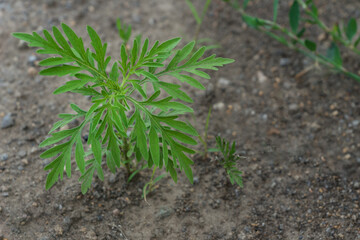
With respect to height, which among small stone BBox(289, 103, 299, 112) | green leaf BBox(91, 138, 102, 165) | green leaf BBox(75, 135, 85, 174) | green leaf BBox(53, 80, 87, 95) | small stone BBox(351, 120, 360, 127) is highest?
green leaf BBox(53, 80, 87, 95)

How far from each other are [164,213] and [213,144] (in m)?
0.59

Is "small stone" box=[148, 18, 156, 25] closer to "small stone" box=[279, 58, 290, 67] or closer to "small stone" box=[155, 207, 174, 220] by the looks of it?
"small stone" box=[279, 58, 290, 67]

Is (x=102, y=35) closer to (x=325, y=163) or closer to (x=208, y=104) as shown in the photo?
(x=208, y=104)

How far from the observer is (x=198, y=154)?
2.62 meters

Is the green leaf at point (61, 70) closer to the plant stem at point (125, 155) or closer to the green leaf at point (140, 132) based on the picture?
the green leaf at point (140, 132)

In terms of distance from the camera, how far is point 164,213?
231 cm

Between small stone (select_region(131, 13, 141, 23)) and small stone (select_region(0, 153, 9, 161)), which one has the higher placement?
small stone (select_region(131, 13, 141, 23))

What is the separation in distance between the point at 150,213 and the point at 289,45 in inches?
61.8

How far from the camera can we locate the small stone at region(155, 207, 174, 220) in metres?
2.29

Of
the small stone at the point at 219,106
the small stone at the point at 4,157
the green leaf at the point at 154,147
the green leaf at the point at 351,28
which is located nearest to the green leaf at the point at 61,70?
the green leaf at the point at 154,147

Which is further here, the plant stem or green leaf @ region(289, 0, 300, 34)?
green leaf @ region(289, 0, 300, 34)

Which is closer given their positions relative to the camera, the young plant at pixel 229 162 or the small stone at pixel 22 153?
the young plant at pixel 229 162

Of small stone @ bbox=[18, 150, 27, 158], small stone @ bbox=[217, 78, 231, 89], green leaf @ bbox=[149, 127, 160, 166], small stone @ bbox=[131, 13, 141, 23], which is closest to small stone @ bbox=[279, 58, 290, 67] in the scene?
small stone @ bbox=[217, 78, 231, 89]

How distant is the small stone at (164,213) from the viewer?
229cm
